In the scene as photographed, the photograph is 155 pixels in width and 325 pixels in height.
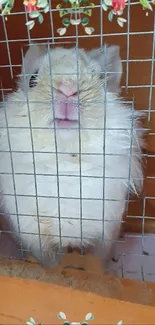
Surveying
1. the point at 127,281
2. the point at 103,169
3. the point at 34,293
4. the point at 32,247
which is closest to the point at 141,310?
the point at 127,281

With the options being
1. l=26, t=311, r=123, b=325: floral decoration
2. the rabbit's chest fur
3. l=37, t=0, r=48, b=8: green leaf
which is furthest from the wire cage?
l=26, t=311, r=123, b=325: floral decoration

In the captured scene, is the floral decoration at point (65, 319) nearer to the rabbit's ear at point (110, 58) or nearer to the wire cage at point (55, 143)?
the wire cage at point (55, 143)

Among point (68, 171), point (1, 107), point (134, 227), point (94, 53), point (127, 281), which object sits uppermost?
point (94, 53)

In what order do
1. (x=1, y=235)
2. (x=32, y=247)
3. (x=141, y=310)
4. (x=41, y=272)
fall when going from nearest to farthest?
(x=141, y=310), (x=41, y=272), (x=32, y=247), (x=1, y=235)

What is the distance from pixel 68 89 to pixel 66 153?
0.20m

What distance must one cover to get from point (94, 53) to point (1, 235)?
0.72m

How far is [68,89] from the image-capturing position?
2.95ft

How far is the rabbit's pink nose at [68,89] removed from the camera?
0.90 m

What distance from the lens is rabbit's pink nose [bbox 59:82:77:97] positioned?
35.5 inches

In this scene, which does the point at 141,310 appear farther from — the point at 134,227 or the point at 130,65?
the point at 130,65

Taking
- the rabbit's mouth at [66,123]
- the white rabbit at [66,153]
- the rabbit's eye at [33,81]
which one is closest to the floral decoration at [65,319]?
the white rabbit at [66,153]

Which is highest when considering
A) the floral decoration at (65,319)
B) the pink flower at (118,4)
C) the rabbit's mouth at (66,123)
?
the pink flower at (118,4)

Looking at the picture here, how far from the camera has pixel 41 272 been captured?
3.16ft

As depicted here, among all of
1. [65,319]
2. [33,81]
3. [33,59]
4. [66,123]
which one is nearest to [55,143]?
[66,123]
